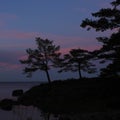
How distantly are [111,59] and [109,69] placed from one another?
1517 mm

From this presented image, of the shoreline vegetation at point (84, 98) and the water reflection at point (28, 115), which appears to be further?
the shoreline vegetation at point (84, 98)

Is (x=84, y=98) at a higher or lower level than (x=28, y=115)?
higher

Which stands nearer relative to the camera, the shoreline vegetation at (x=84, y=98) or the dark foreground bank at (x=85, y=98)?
the shoreline vegetation at (x=84, y=98)

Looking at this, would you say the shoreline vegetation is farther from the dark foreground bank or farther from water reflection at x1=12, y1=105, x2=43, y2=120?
water reflection at x1=12, y1=105, x2=43, y2=120

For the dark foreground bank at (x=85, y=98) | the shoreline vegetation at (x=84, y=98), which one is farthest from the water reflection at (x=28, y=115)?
the dark foreground bank at (x=85, y=98)

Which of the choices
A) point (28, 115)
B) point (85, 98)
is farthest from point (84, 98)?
point (28, 115)

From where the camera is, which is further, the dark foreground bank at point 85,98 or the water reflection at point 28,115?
the dark foreground bank at point 85,98

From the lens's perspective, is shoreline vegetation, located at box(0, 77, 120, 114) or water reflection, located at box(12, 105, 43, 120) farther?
shoreline vegetation, located at box(0, 77, 120, 114)

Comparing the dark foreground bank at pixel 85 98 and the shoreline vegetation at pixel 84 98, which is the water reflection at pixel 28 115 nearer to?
the shoreline vegetation at pixel 84 98

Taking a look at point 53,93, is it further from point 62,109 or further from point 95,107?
point 95,107

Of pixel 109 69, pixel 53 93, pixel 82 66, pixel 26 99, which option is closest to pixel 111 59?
pixel 109 69

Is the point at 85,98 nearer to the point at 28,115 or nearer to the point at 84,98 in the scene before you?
the point at 84,98

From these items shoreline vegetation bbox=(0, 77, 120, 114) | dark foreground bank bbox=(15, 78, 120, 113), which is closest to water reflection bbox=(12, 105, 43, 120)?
shoreline vegetation bbox=(0, 77, 120, 114)

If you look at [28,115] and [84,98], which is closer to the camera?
[28,115]
